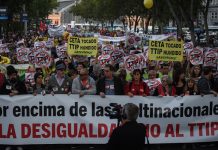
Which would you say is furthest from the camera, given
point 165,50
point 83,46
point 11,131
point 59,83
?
point 83,46

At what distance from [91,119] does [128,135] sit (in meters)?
3.92

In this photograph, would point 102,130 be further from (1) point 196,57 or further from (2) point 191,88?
(1) point 196,57

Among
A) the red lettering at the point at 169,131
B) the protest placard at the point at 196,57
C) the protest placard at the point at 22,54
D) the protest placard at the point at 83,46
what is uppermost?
the protest placard at the point at 83,46

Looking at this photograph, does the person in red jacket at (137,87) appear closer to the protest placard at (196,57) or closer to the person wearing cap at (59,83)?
the person wearing cap at (59,83)

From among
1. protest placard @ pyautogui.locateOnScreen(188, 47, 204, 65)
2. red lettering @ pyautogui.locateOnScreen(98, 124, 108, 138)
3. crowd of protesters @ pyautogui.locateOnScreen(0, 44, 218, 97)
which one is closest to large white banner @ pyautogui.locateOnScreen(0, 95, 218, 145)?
red lettering @ pyautogui.locateOnScreen(98, 124, 108, 138)

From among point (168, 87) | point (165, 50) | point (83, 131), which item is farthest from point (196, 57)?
point (83, 131)

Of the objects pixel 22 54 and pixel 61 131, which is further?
pixel 22 54

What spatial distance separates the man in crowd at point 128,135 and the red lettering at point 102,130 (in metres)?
3.73

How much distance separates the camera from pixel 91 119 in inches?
393

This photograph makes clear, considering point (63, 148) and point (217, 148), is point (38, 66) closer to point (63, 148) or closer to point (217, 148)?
point (63, 148)

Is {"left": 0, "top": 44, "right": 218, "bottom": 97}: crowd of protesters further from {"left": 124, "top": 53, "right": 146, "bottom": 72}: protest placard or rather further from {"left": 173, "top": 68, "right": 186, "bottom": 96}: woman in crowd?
{"left": 124, "top": 53, "right": 146, "bottom": 72}: protest placard

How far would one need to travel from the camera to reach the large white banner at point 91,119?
9.82 meters

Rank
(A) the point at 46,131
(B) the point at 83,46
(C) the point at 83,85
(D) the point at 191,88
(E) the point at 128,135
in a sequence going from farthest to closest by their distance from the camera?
(B) the point at 83,46 → (D) the point at 191,88 → (C) the point at 83,85 → (A) the point at 46,131 → (E) the point at 128,135

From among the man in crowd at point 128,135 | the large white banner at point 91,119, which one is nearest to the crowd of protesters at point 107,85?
the large white banner at point 91,119
